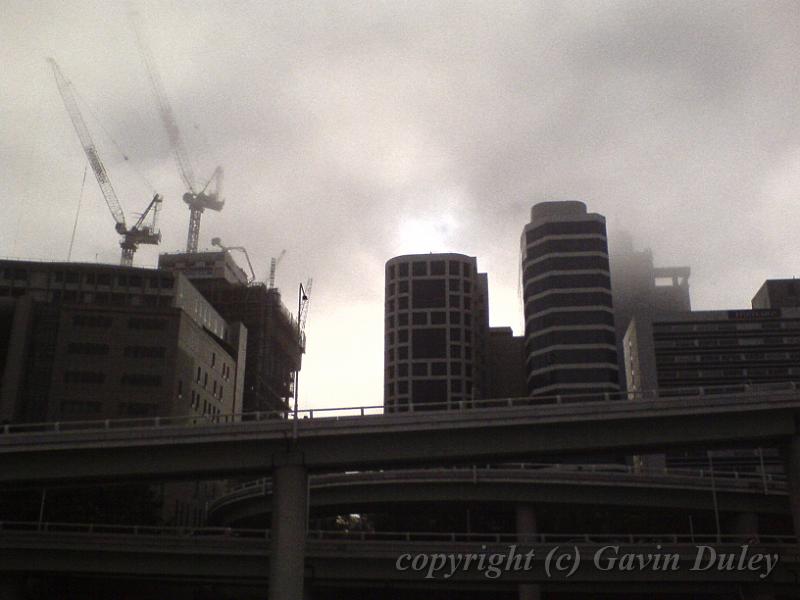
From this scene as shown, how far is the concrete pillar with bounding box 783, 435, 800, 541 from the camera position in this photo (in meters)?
59.9

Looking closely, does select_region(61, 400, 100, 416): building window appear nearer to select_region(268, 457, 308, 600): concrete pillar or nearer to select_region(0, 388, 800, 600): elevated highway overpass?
select_region(0, 388, 800, 600): elevated highway overpass

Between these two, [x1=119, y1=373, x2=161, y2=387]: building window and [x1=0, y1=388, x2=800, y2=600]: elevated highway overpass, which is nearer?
[x1=0, y1=388, x2=800, y2=600]: elevated highway overpass

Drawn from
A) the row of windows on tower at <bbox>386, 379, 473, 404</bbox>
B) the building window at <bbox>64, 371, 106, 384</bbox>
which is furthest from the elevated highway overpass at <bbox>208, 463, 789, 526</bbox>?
→ the row of windows on tower at <bbox>386, 379, 473, 404</bbox>

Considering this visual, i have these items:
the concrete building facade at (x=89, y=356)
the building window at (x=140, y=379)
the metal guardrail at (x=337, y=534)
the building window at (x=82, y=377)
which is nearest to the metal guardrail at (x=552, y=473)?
the metal guardrail at (x=337, y=534)

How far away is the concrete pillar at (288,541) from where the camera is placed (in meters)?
57.6

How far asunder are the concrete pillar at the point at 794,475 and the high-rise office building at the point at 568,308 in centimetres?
10196

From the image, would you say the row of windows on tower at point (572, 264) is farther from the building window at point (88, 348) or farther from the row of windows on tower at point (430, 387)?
the building window at point (88, 348)

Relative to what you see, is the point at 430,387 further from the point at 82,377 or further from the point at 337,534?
the point at 337,534

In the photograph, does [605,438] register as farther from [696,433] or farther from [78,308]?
[78,308]

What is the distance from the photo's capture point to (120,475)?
6494cm

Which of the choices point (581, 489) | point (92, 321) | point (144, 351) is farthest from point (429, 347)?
point (581, 489)

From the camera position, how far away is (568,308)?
573 feet

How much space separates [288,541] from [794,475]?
35.2 metres

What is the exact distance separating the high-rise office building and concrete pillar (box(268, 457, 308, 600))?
111 m
